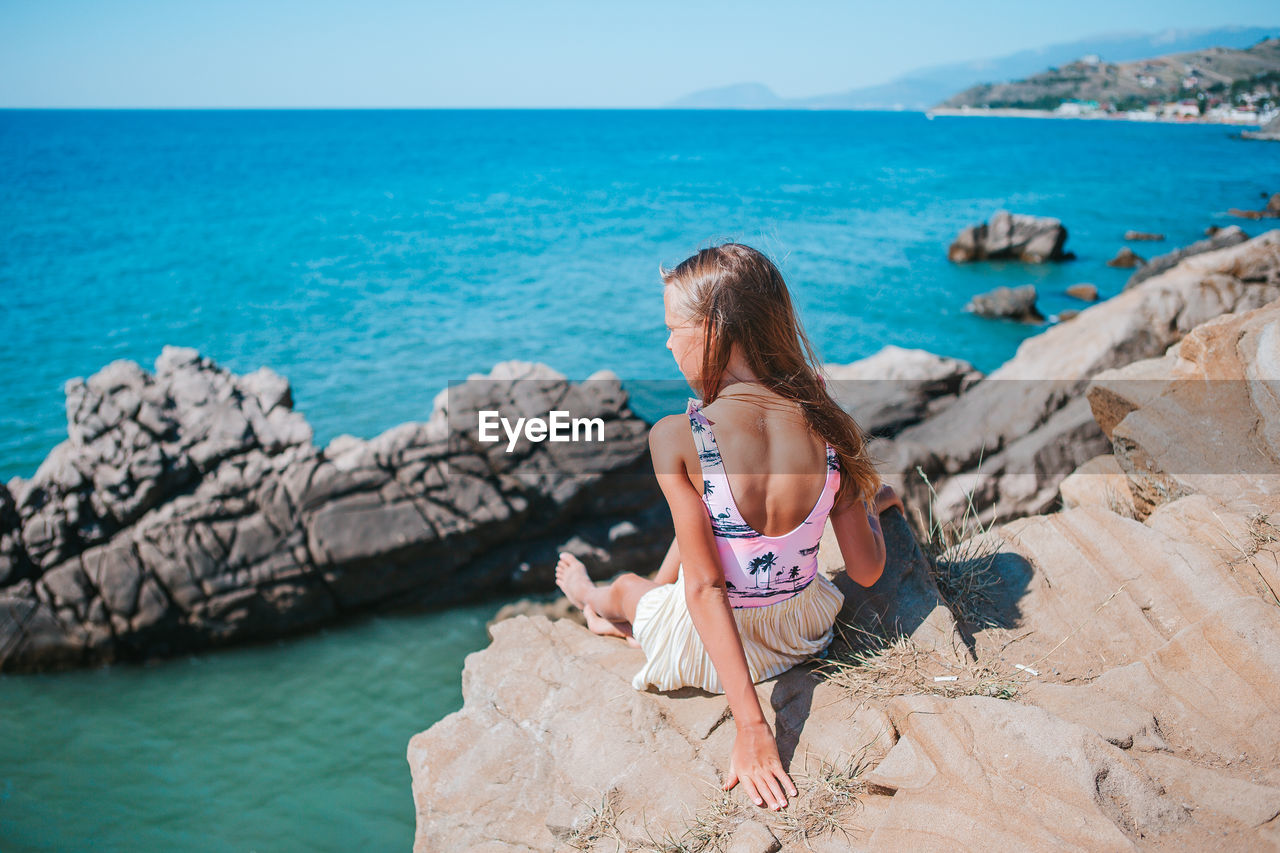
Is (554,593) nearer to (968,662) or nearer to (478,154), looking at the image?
(968,662)

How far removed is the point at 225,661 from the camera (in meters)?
7.05

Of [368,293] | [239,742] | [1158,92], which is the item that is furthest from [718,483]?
[1158,92]

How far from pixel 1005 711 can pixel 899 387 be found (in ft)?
28.5

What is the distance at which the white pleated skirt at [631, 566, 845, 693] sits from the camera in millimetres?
2674

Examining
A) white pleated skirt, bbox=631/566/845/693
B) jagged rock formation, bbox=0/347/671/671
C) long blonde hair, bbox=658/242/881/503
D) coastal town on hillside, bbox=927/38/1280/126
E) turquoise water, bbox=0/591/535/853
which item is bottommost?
turquoise water, bbox=0/591/535/853

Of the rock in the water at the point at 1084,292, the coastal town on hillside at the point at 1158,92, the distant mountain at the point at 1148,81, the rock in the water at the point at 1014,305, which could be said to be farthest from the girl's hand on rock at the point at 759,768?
the distant mountain at the point at 1148,81

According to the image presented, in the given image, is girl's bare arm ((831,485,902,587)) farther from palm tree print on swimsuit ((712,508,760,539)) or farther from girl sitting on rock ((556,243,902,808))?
palm tree print on swimsuit ((712,508,760,539))

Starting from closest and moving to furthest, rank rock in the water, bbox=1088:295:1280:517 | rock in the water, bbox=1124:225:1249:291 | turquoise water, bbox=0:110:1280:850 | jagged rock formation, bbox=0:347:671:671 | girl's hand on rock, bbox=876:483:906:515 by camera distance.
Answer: girl's hand on rock, bbox=876:483:906:515 → rock in the water, bbox=1088:295:1280:517 → turquoise water, bbox=0:110:1280:850 → jagged rock formation, bbox=0:347:671:671 → rock in the water, bbox=1124:225:1249:291

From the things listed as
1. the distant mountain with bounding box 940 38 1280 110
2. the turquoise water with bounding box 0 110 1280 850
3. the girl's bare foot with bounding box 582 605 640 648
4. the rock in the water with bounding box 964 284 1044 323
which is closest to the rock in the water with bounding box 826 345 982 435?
the turquoise water with bounding box 0 110 1280 850

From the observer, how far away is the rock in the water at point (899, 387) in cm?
997

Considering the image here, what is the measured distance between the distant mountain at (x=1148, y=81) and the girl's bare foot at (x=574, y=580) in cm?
12954

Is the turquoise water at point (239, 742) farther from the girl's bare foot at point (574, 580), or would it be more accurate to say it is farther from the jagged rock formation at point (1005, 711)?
the jagged rock formation at point (1005, 711)

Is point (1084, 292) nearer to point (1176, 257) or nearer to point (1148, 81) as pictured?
point (1176, 257)

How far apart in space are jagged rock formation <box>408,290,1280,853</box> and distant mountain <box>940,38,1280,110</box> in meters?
128
